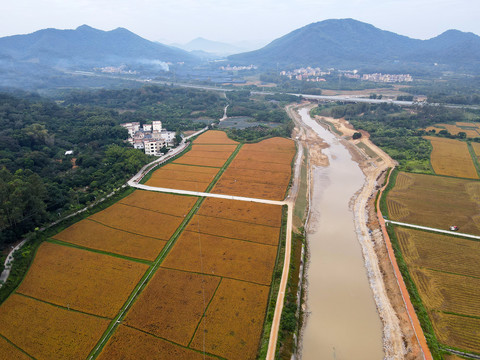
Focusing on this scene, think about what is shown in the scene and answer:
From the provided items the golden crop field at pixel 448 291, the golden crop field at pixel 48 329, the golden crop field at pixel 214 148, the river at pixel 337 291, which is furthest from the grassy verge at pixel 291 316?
the golden crop field at pixel 214 148

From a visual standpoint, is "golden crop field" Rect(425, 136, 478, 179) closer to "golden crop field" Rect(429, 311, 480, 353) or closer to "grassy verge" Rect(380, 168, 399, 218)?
"grassy verge" Rect(380, 168, 399, 218)

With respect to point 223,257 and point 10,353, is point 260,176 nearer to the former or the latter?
point 223,257

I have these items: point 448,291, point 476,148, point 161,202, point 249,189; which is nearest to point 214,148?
point 249,189

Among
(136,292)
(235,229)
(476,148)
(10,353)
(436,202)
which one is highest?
(476,148)

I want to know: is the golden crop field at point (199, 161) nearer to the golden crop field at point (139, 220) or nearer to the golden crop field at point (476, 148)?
the golden crop field at point (139, 220)

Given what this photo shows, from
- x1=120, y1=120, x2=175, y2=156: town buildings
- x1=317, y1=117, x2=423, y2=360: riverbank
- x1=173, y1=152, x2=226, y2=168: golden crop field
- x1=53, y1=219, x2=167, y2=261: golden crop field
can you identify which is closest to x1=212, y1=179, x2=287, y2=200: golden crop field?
x1=173, y1=152, x2=226, y2=168: golden crop field

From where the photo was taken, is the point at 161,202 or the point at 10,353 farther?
the point at 161,202
